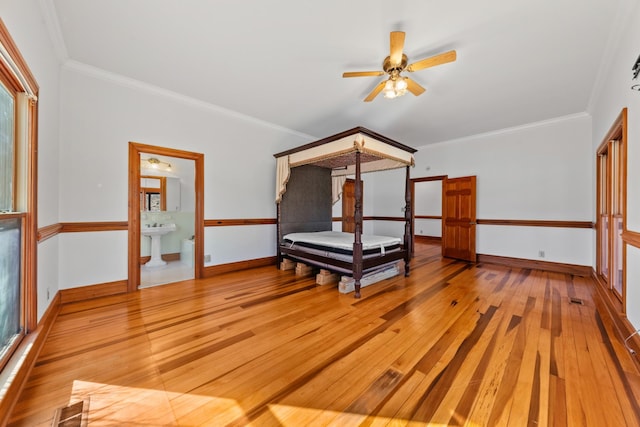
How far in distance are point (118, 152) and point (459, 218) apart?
6198 mm

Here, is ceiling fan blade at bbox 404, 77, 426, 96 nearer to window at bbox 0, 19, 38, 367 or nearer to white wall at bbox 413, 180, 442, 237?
window at bbox 0, 19, 38, 367

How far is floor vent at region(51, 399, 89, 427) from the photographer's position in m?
1.21

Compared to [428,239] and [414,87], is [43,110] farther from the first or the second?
[428,239]

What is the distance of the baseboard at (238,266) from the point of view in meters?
3.87

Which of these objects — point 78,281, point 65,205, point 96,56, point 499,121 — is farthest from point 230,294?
point 499,121

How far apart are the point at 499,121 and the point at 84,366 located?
6.24 m

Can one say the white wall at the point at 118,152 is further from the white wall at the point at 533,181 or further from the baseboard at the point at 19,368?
the white wall at the point at 533,181

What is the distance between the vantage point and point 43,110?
2.13m

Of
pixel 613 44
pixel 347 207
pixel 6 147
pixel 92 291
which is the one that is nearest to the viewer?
pixel 6 147

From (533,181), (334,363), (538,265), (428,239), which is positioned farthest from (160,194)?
(428,239)

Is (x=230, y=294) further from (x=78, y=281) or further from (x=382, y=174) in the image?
(x=382, y=174)

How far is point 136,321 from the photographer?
2.32 metres

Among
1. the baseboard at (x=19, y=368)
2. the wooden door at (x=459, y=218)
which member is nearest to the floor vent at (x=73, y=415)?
the baseboard at (x=19, y=368)

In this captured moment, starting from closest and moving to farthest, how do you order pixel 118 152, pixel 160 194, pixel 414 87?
pixel 414 87, pixel 118 152, pixel 160 194
